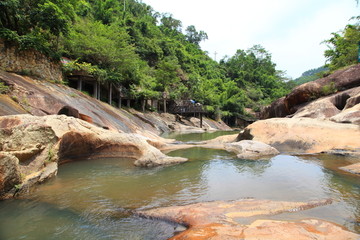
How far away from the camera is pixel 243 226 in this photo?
325 cm

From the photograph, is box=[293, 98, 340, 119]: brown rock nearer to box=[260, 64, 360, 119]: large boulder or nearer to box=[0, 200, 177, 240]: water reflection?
box=[260, 64, 360, 119]: large boulder

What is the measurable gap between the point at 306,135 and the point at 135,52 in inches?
1336

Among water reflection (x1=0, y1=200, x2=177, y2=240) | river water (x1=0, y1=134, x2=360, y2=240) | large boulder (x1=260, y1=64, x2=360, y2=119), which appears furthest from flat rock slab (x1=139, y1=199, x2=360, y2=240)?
large boulder (x1=260, y1=64, x2=360, y2=119)

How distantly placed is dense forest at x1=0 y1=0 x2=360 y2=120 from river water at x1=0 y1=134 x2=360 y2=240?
1131 centimetres

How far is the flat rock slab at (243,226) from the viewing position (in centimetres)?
294

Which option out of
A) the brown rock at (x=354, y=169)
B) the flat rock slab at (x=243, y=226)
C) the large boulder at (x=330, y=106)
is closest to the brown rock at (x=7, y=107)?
the flat rock slab at (x=243, y=226)

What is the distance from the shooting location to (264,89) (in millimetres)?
64000

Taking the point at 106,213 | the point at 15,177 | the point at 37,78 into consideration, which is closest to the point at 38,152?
the point at 15,177

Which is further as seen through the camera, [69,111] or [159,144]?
[159,144]

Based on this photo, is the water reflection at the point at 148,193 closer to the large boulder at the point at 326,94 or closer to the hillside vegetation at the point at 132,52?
the large boulder at the point at 326,94

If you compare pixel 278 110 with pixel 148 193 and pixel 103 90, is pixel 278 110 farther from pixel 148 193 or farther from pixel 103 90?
pixel 148 193

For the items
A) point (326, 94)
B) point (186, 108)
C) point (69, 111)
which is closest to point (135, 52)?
point (186, 108)

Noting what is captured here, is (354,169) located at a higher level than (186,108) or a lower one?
lower

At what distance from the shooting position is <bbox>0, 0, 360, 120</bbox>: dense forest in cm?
1458
